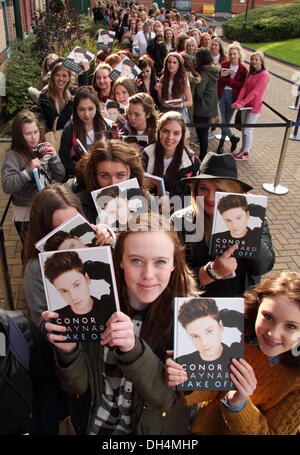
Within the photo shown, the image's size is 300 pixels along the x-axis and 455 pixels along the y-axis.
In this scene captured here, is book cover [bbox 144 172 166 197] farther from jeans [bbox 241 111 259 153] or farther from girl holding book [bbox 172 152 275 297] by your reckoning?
jeans [bbox 241 111 259 153]

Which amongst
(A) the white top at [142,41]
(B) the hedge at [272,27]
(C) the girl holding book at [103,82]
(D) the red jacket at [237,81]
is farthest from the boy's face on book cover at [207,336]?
(B) the hedge at [272,27]

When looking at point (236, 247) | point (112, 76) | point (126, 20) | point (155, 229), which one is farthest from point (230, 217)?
point (126, 20)

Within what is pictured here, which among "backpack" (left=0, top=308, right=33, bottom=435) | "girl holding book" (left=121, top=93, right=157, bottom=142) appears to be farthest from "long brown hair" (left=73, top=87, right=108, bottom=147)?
"backpack" (left=0, top=308, right=33, bottom=435)

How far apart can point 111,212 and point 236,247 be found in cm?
86

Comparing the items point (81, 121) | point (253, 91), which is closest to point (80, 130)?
point (81, 121)

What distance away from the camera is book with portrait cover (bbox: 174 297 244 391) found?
1.54 meters

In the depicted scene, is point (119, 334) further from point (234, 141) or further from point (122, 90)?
point (234, 141)

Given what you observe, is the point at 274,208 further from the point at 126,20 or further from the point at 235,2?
the point at 235,2

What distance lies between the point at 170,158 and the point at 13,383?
2.66 metres

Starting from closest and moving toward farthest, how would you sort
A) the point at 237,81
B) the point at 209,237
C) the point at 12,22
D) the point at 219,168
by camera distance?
1. the point at 209,237
2. the point at 219,168
3. the point at 237,81
4. the point at 12,22

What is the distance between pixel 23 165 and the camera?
142 inches

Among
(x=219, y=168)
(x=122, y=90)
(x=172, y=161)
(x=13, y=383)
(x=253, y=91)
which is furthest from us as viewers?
(x=253, y=91)
